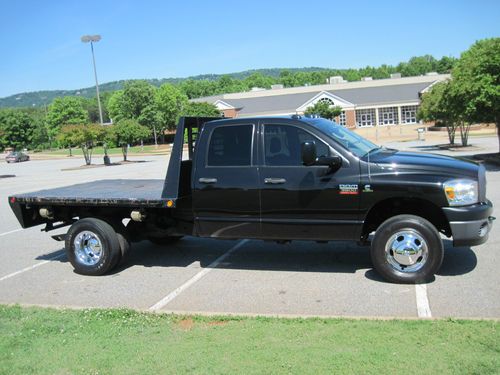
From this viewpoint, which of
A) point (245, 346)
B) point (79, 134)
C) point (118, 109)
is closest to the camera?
point (245, 346)

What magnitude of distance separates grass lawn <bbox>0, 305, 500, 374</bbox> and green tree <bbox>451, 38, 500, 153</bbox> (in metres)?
13.5

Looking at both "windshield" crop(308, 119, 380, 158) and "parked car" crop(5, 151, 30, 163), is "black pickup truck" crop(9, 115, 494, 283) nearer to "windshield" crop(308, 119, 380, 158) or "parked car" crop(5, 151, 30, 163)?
"windshield" crop(308, 119, 380, 158)

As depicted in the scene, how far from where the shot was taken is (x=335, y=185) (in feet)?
19.8

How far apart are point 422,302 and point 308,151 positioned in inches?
79.5

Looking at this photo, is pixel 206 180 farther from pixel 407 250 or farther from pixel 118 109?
pixel 118 109

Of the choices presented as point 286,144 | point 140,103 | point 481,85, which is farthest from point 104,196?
point 140,103

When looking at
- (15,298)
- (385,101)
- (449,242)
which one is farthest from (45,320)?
(385,101)

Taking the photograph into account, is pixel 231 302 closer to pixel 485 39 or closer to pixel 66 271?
pixel 66 271

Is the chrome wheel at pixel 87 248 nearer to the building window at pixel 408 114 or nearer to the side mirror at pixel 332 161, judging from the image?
the side mirror at pixel 332 161

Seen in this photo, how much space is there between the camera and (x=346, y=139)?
650cm

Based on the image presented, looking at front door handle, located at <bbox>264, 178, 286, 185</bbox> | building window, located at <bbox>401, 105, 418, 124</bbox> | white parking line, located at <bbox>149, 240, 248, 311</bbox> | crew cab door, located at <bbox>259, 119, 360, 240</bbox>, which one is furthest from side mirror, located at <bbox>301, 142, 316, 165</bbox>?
building window, located at <bbox>401, 105, 418, 124</bbox>

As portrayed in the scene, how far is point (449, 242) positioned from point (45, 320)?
225 inches

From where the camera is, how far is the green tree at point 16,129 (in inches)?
3359

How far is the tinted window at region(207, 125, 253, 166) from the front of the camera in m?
6.51
